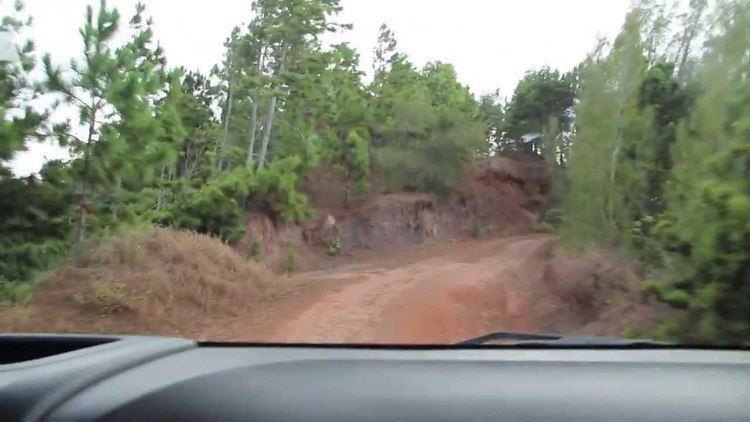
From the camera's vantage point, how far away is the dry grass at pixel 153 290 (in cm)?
375

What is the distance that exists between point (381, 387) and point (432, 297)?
2.64 metres

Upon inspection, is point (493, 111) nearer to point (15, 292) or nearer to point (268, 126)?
point (268, 126)

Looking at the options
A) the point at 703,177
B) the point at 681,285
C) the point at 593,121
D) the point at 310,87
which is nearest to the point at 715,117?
the point at 703,177

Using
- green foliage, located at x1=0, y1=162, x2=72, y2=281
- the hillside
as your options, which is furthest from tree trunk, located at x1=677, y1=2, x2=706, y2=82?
green foliage, located at x1=0, y1=162, x2=72, y2=281

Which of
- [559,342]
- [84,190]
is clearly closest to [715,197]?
[559,342]

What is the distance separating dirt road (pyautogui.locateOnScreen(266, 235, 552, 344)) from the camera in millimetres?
3512

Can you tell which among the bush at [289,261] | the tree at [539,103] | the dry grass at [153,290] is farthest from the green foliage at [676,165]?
the dry grass at [153,290]

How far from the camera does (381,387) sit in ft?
4.78

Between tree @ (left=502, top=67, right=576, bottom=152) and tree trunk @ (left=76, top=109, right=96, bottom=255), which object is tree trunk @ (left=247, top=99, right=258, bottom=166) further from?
tree @ (left=502, top=67, right=576, bottom=152)

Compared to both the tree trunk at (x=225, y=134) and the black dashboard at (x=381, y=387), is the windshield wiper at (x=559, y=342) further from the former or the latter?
the tree trunk at (x=225, y=134)

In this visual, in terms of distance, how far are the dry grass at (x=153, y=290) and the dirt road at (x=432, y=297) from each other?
0.36m

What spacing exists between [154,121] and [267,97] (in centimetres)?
83

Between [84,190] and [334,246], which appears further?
[84,190]

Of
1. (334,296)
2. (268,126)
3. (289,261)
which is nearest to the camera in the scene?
(334,296)
